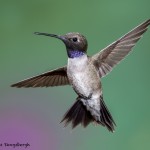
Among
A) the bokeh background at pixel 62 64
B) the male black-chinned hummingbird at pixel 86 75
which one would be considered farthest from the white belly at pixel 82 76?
the bokeh background at pixel 62 64

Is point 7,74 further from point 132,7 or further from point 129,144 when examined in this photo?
point 132,7

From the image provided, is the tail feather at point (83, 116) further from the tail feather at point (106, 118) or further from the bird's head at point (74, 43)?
the bird's head at point (74, 43)

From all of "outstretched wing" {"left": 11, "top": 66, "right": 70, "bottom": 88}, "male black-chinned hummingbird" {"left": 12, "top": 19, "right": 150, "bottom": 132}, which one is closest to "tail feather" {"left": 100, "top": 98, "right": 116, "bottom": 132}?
"male black-chinned hummingbird" {"left": 12, "top": 19, "right": 150, "bottom": 132}

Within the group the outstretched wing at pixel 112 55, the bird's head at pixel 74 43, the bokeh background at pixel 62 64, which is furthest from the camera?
the bokeh background at pixel 62 64

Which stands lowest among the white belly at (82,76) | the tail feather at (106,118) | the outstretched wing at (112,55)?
the tail feather at (106,118)

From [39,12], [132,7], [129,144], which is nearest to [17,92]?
[129,144]

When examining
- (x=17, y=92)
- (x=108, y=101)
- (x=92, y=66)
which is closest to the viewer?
(x=92, y=66)

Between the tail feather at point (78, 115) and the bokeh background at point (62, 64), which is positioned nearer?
the tail feather at point (78, 115)

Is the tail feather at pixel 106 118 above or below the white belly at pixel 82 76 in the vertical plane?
below
